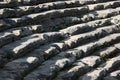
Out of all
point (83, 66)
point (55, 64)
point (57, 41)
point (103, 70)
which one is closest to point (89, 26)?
point (57, 41)

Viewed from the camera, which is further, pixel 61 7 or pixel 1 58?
pixel 61 7

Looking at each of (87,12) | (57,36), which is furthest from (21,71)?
(87,12)

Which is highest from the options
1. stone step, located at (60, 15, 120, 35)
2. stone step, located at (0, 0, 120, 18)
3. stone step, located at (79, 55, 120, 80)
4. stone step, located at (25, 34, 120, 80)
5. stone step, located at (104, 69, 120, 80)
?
stone step, located at (0, 0, 120, 18)

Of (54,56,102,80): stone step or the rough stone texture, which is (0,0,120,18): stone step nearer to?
the rough stone texture

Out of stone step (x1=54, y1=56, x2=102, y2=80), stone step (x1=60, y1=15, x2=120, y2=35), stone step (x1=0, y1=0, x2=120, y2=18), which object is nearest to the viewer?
stone step (x1=54, y1=56, x2=102, y2=80)

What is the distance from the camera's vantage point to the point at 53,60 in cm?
461

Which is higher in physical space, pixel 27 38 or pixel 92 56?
pixel 27 38

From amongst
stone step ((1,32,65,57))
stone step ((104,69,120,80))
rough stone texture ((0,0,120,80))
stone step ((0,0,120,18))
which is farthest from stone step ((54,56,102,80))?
stone step ((0,0,120,18))

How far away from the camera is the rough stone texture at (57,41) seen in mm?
4273

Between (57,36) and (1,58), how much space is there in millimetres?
1407

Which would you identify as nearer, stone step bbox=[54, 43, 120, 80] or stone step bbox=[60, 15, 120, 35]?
stone step bbox=[54, 43, 120, 80]

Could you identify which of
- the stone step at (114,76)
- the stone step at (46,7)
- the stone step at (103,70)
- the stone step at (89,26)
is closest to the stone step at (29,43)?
the stone step at (89,26)

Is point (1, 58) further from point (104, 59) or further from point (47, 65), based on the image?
point (104, 59)

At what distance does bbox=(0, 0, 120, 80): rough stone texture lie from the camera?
14.0ft
